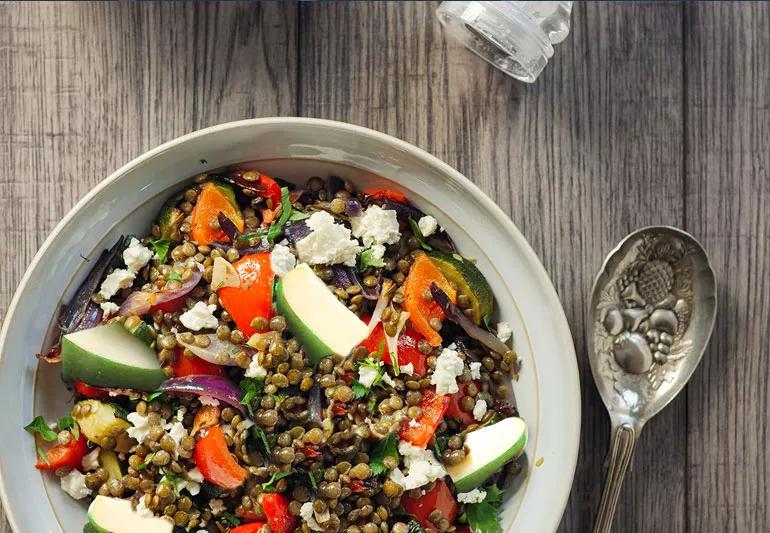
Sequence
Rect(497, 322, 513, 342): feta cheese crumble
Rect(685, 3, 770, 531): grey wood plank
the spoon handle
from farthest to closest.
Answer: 1. Rect(685, 3, 770, 531): grey wood plank
2. the spoon handle
3. Rect(497, 322, 513, 342): feta cheese crumble

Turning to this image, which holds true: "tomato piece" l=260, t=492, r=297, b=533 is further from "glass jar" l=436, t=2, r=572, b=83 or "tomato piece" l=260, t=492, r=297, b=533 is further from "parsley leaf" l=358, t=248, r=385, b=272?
"glass jar" l=436, t=2, r=572, b=83

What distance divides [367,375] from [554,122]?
40.9 inches

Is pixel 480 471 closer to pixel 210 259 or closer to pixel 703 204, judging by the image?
pixel 210 259

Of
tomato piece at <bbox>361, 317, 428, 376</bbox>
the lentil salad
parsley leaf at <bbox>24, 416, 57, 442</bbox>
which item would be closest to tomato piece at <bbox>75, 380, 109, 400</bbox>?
the lentil salad

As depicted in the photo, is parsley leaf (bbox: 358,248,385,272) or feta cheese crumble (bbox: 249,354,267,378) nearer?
feta cheese crumble (bbox: 249,354,267,378)

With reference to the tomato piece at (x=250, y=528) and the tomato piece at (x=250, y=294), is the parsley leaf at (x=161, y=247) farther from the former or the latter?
the tomato piece at (x=250, y=528)

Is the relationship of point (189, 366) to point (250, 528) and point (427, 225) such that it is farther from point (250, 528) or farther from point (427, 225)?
point (427, 225)

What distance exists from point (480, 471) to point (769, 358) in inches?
44.8

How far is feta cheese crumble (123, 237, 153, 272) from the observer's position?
82.3 inches

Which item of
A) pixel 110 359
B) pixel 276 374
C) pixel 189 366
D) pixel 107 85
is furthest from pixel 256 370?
pixel 107 85

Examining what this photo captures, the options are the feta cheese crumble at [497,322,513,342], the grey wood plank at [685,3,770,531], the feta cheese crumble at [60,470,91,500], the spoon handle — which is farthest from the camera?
the grey wood plank at [685,3,770,531]

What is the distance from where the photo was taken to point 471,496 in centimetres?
215

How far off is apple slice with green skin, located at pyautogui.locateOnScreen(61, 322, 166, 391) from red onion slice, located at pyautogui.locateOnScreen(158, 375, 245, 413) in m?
0.04

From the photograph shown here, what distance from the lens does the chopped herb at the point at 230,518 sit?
212cm
